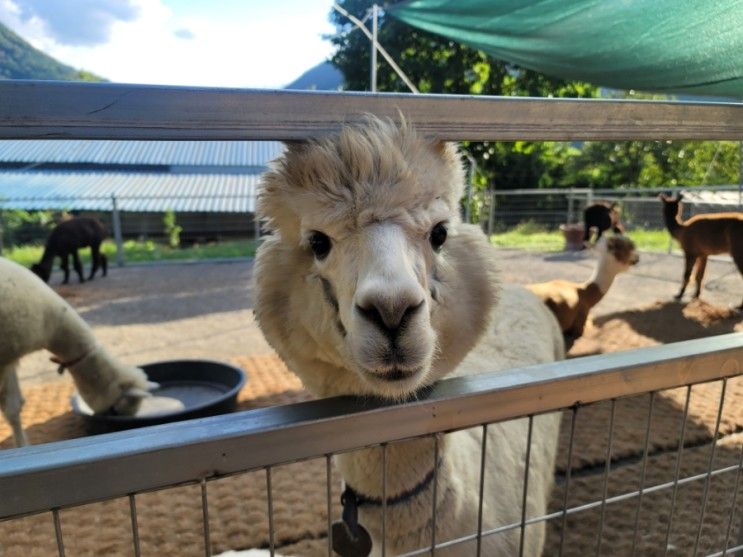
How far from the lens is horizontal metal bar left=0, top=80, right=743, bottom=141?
28.8 inches

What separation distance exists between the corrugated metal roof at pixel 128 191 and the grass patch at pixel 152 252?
978mm

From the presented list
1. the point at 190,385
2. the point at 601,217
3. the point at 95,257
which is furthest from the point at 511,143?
the point at 190,385

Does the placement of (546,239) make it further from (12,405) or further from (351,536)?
(351,536)

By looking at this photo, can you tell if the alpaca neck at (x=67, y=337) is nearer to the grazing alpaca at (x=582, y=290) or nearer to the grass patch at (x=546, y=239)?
the grazing alpaca at (x=582, y=290)

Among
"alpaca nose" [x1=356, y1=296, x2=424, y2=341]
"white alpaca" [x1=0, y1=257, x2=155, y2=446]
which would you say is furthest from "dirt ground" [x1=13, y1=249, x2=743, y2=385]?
"alpaca nose" [x1=356, y1=296, x2=424, y2=341]

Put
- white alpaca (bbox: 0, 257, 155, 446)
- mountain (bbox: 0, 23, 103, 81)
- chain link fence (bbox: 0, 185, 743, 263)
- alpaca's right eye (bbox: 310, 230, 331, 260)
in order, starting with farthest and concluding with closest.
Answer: chain link fence (bbox: 0, 185, 743, 263), mountain (bbox: 0, 23, 103, 81), white alpaca (bbox: 0, 257, 155, 446), alpaca's right eye (bbox: 310, 230, 331, 260)

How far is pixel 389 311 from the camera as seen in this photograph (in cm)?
94

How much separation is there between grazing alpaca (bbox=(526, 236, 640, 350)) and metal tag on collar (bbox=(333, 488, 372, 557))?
3978 mm

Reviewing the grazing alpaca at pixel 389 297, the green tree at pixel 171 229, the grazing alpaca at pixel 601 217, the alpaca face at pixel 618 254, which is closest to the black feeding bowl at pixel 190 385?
the grazing alpaca at pixel 389 297

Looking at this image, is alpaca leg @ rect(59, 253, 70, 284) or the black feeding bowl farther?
alpaca leg @ rect(59, 253, 70, 284)

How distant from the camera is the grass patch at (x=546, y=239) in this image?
11.1 m

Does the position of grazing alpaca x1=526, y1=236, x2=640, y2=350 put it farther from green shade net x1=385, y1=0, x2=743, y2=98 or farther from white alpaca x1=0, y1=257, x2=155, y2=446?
white alpaca x1=0, y1=257, x2=155, y2=446

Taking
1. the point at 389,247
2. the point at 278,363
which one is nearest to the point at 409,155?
the point at 389,247

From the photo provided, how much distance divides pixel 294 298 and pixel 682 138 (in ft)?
3.18
